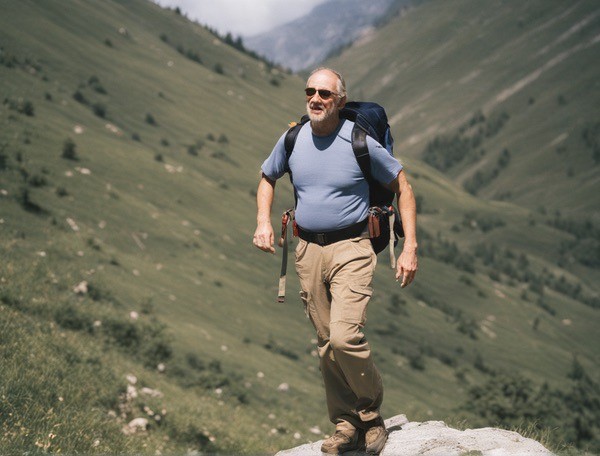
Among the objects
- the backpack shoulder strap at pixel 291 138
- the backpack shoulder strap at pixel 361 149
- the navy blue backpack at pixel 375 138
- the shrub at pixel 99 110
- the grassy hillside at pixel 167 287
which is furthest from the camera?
the shrub at pixel 99 110

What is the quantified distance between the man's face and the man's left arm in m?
0.98

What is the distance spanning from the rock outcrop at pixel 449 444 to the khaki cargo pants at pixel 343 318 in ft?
1.50

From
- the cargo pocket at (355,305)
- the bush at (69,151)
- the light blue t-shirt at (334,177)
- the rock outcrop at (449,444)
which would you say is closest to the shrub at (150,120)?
the bush at (69,151)

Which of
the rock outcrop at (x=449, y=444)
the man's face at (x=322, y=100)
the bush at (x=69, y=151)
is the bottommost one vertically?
the bush at (x=69, y=151)

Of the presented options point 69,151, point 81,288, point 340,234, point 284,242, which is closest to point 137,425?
point 284,242

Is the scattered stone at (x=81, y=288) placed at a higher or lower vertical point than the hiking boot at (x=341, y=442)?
lower

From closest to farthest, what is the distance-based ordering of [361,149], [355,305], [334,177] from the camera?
[355,305], [361,149], [334,177]

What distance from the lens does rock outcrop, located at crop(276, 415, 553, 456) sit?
8688 mm

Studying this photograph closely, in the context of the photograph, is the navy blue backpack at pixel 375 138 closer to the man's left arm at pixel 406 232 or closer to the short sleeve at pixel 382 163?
the short sleeve at pixel 382 163

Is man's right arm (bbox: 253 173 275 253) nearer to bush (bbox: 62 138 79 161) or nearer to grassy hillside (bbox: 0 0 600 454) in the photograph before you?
grassy hillside (bbox: 0 0 600 454)

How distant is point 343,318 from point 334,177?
1471 millimetres

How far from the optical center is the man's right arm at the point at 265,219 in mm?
9570

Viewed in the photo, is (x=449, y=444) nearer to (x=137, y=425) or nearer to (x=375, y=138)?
(x=375, y=138)

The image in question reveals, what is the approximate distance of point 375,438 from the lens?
9.48 meters
